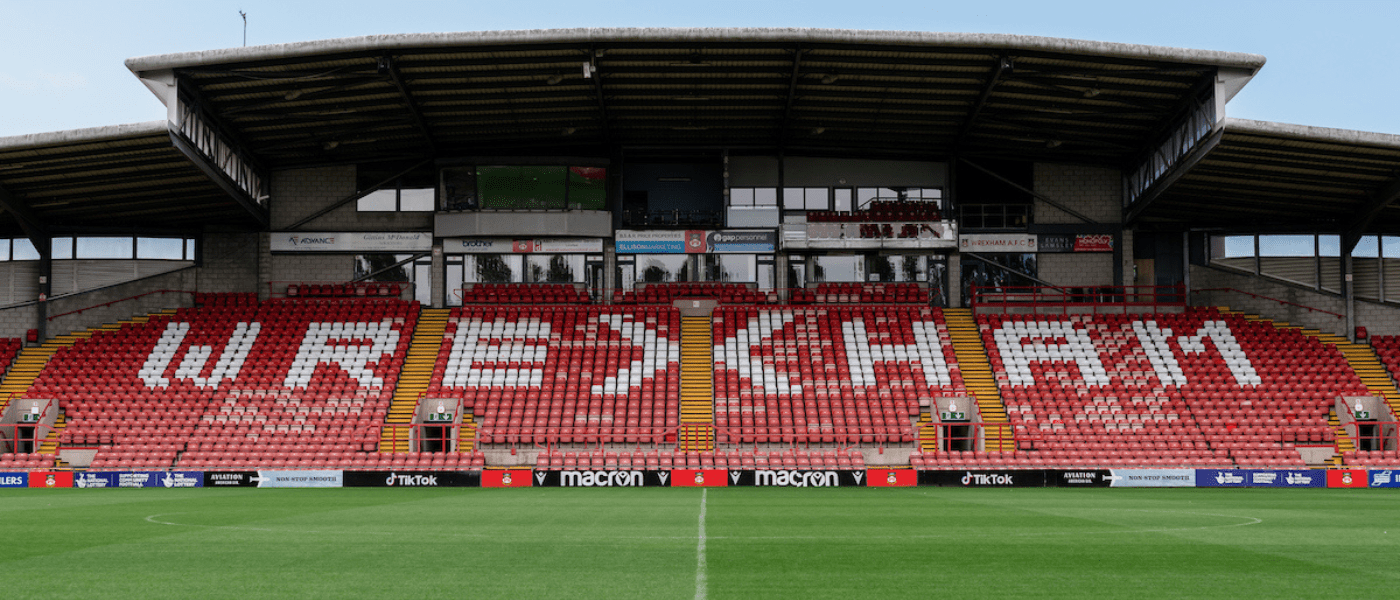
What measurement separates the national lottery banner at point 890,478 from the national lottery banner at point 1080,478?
3737 mm

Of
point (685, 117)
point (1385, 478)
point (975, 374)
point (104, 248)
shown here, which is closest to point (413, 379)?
point (685, 117)

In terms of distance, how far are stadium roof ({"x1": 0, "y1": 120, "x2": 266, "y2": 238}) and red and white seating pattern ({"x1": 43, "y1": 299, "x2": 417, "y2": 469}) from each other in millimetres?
3931

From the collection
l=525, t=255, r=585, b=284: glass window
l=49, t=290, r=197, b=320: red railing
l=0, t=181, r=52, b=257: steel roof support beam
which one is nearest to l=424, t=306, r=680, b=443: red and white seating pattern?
l=525, t=255, r=585, b=284: glass window

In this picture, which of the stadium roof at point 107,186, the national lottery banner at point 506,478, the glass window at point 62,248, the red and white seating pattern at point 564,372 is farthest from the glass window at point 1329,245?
the glass window at point 62,248

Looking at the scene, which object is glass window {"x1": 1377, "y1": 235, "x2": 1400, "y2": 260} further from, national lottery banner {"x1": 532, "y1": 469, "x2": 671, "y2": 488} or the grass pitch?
national lottery banner {"x1": 532, "y1": 469, "x2": 671, "y2": 488}

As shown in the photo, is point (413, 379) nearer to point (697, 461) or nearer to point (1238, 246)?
point (697, 461)

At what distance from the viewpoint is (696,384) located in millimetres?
37625

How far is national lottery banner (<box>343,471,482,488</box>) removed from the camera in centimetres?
2958

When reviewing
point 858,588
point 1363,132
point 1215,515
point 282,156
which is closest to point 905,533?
point 858,588

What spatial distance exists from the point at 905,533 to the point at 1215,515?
690cm

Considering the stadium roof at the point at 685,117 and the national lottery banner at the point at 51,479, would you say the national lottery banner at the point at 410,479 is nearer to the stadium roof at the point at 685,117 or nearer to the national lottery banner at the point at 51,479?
the national lottery banner at the point at 51,479

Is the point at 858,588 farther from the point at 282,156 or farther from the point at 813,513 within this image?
the point at 282,156

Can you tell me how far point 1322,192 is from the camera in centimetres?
3750

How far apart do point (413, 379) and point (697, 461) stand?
12.5 meters
